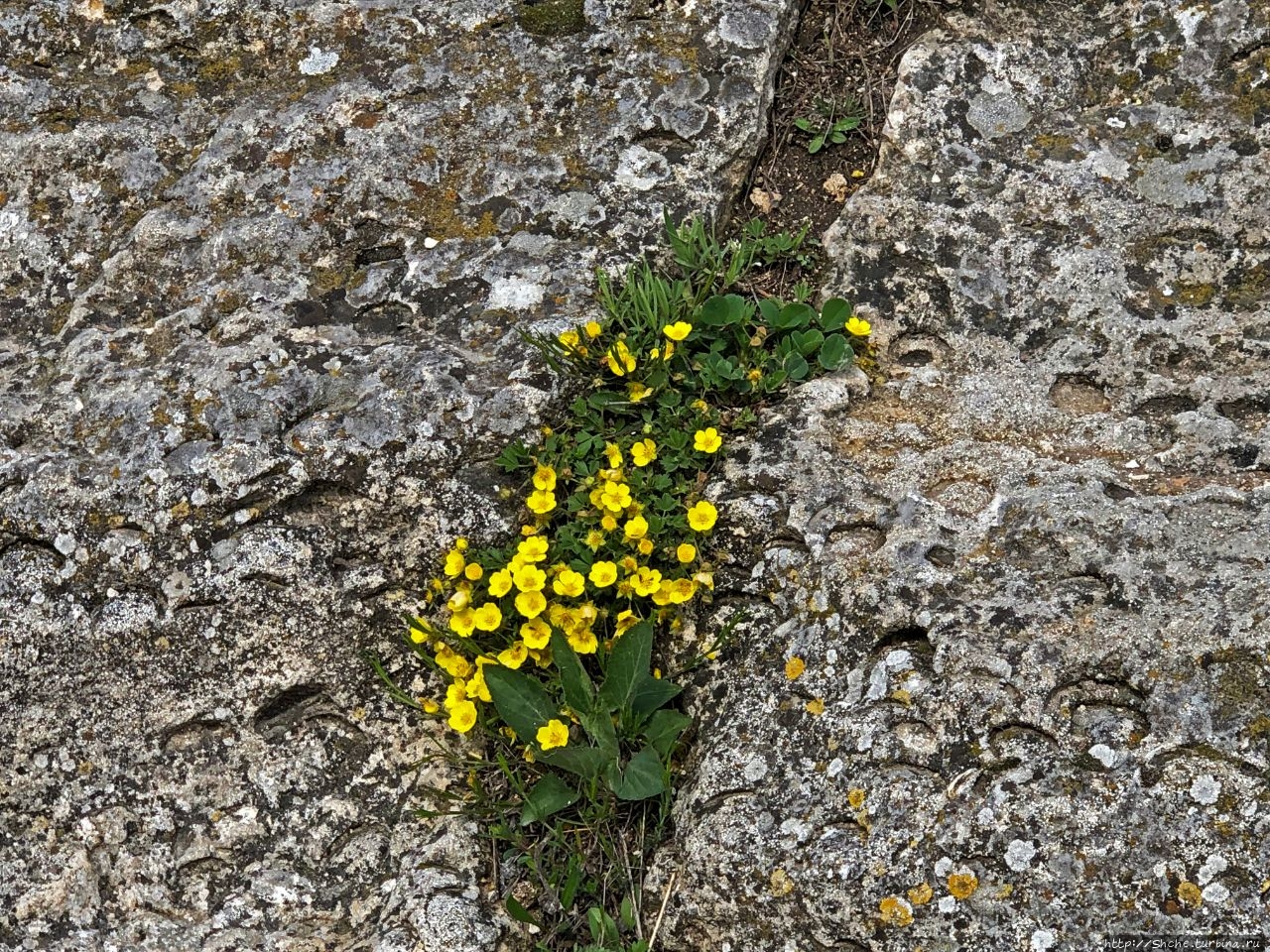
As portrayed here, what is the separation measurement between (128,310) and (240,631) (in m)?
1.32

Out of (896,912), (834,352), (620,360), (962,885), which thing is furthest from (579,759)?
(834,352)

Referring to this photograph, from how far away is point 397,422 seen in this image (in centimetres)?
374

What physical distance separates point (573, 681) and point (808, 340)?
4.55ft

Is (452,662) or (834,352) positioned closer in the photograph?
(452,662)

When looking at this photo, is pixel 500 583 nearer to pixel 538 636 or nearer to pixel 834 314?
pixel 538 636

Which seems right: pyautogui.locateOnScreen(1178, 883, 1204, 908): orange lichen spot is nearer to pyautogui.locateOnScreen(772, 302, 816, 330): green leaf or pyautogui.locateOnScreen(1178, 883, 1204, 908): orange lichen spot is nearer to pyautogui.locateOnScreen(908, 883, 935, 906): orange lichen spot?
pyautogui.locateOnScreen(908, 883, 935, 906): orange lichen spot

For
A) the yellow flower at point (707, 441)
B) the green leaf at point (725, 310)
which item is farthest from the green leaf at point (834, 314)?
the yellow flower at point (707, 441)

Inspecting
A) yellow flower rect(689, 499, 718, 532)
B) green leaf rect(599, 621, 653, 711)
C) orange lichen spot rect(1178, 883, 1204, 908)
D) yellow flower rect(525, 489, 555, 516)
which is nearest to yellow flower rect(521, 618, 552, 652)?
green leaf rect(599, 621, 653, 711)

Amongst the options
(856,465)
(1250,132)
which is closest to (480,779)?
(856,465)

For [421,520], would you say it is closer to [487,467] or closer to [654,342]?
[487,467]

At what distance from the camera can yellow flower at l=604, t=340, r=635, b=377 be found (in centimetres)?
Result: 377

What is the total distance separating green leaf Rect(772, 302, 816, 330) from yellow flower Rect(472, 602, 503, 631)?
1.36 metres

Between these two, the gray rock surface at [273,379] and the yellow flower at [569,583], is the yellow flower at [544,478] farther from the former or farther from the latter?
the yellow flower at [569,583]

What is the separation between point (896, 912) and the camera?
2844mm
